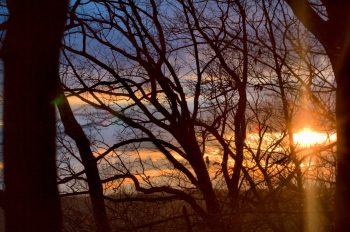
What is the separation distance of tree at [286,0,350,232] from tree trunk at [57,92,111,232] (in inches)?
207

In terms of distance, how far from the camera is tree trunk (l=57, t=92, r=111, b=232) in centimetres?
967

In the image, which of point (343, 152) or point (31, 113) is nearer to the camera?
point (31, 113)

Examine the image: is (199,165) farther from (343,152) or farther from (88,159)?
(343,152)

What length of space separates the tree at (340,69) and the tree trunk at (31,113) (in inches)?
93.3

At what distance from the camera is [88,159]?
1082cm

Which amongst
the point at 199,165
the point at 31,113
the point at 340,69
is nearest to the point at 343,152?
the point at 340,69

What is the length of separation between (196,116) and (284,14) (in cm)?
314

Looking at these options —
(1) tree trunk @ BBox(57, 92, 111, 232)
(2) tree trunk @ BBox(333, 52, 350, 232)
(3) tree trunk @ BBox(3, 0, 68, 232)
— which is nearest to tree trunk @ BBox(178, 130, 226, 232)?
(1) tree trunk @ BBox(57, 92, 111, 232)

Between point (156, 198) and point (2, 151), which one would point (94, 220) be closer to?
point (156, 198)

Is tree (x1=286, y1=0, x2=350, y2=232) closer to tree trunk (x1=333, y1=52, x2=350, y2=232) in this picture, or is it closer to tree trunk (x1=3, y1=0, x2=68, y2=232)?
tree trunk (x1=333, y1=52, x2=350, y2=232)

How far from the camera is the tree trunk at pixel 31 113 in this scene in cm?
345

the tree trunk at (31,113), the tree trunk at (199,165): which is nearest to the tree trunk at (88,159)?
the tree trunk at (199,165)

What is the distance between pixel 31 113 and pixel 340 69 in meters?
2.71

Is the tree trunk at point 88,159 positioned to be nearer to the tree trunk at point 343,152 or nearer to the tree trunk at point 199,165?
the tree trunk at point 199,165
